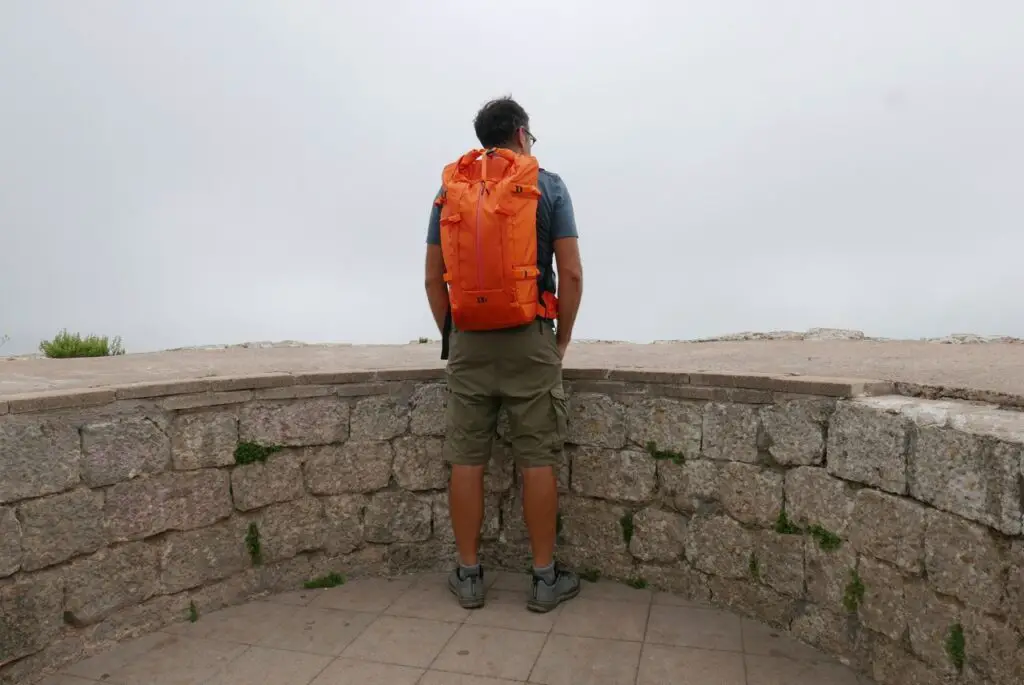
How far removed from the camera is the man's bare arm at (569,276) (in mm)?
3273

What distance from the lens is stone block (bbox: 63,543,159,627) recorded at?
297 centimetres

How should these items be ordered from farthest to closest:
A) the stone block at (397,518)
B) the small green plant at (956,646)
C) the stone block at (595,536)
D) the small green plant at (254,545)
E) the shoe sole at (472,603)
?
the stone block at (397,518), the stone block at (595,536), the small green plant at (254,545), the shoe sole at (472,603), the small green plant at (956,646)

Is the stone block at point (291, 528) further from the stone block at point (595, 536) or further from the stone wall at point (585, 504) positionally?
the stone block at point (595, 536)

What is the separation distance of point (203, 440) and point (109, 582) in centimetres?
65

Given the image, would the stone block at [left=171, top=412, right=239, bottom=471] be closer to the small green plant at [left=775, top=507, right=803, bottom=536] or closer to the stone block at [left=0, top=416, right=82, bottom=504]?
the stone block at [left=0, top=416, right=82, bottom=504]

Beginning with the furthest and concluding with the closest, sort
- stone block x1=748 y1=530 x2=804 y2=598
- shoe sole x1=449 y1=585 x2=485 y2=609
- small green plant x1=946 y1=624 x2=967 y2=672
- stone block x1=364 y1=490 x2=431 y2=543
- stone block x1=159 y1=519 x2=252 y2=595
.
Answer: stone block x1=364 y1=490 x2=431 y2=543 < shoe sole x1=449 y1=585 x2=485 y2=609 < stone block x1=159 y1=519 x2=252 y2=595 < stone block x1=748 y1=530 x2=804 y2=598 < small green plant x1=946 y1=624 x2=967 y2=672

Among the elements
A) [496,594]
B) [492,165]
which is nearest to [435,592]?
[496,594]

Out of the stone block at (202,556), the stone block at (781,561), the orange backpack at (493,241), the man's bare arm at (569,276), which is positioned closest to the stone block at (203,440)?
the stone block at (202,556)

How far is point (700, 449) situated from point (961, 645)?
1216 mm

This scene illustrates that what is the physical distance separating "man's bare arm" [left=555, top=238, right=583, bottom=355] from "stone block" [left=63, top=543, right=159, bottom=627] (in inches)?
78.3

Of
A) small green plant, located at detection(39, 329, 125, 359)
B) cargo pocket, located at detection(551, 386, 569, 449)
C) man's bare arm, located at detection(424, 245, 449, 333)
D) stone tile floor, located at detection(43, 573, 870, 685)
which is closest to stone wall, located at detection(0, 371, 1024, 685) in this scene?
stone tile floor, located at detection(43, 573, 870, 685)

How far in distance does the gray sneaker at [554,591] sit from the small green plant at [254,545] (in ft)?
4.04

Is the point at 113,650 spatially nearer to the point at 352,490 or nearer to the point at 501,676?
the point at 352,490

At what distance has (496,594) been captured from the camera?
3.53 metres
